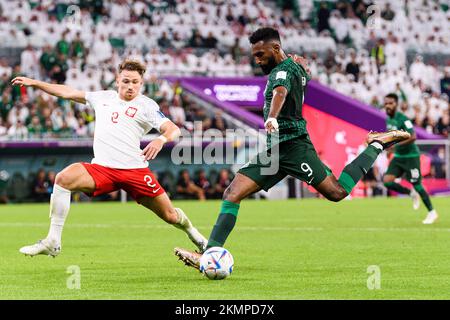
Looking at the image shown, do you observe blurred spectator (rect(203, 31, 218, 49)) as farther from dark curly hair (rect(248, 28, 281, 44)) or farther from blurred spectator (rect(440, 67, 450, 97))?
dark curly hair (rect(248, 28, 281, 44))

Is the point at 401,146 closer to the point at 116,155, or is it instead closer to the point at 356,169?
the point at 356,169

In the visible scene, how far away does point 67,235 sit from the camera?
18328 millimetres

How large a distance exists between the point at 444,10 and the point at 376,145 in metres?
36.4

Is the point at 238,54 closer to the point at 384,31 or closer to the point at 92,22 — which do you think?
the point at 92,22

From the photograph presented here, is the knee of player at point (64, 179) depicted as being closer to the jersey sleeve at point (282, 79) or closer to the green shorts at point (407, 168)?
the jersey sleeve at point (282, 79)

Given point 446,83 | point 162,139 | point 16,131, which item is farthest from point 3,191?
point 162,139

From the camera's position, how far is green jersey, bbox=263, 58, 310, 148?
1132 centimetres

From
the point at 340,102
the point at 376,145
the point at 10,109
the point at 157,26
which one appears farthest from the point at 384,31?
the point at 376,145

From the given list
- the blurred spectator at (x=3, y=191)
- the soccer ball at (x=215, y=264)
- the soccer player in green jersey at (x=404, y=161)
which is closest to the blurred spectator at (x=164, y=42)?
the blurred spectator at (x=3, y=191)

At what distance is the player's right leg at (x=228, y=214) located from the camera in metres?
11.2

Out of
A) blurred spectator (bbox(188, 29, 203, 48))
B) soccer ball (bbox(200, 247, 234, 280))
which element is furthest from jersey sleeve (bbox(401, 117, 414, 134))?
blurred spectator (bbox(188, 29, 203, 48))

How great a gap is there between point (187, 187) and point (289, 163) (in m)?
22.2

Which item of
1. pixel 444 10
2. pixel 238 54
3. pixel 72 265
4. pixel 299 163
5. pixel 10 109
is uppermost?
pixel 444 10

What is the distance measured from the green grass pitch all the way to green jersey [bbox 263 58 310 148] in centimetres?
150
